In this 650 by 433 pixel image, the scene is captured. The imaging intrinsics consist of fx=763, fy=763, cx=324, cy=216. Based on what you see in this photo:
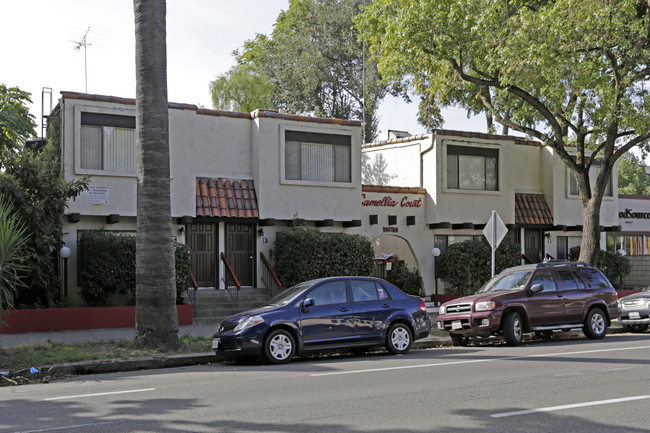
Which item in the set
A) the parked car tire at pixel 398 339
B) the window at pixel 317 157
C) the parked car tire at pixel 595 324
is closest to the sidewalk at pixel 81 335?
the parked car tire at pixel 398 339

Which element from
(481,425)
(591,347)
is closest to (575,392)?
(481,425)

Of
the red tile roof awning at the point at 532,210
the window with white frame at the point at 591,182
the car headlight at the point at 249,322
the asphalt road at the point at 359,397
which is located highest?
the window with white frame at the point at 591,182

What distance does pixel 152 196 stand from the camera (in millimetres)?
14539

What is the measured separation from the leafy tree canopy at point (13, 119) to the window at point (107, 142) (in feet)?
6.56

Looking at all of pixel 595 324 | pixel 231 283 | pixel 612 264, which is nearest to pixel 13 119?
pixel 231 283

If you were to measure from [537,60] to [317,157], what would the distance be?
7356 mm

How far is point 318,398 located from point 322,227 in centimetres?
1523

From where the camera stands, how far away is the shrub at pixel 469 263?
2661cm

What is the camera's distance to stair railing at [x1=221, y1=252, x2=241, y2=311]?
71.9 feet

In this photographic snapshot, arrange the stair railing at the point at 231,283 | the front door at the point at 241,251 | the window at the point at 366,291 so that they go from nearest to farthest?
the window at the point at 366,291, the stair railing at the point at 231,283, the front door at the point at 241,251

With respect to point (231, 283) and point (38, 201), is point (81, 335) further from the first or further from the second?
A: point (231, 283)

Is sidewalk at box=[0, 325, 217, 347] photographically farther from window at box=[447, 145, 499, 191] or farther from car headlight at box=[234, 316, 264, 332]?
window at box=[447, 145, 499, 191]

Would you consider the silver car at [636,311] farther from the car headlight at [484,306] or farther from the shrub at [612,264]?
the shrub at [612,264]

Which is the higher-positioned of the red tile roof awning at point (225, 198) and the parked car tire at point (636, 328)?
the red tile roof awning at point (225, 198)
